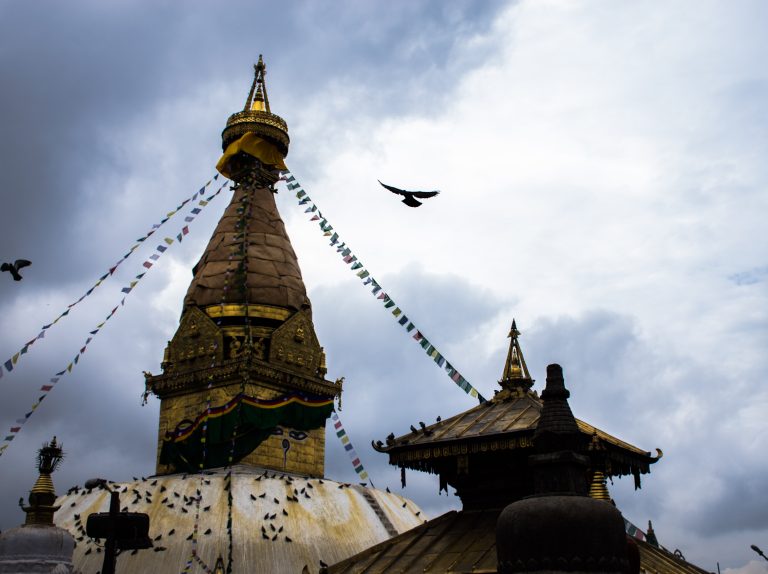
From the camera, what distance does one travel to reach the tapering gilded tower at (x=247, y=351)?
918 inches

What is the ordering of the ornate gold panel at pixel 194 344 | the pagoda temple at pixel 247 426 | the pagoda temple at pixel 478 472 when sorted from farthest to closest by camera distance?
the ornate gold panel at pixel 194 344 → the pagoda temple at pixel 247 426 → the pagoda temple at pixel 478 472

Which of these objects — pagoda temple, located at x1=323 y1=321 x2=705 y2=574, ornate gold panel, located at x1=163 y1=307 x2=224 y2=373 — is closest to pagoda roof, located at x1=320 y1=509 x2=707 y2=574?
pagoda temple, located at x1=323 y1=321 x2=705 y2=574

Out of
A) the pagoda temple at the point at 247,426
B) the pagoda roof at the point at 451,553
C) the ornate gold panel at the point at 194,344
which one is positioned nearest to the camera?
the pagoda roof at the point at 451,553

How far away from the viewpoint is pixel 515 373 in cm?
1425

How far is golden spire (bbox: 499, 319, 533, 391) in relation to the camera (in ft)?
46.6

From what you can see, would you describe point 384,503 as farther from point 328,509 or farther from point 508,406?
point 508,406

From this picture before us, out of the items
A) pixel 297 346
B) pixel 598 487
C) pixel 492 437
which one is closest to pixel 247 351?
pixel 297 346

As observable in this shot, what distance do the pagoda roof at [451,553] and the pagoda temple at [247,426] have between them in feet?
21.9

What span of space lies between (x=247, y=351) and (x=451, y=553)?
13.2 m

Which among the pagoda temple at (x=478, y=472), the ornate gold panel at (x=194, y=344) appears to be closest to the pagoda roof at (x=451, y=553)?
the pagoda temple at (x=478, y=472)

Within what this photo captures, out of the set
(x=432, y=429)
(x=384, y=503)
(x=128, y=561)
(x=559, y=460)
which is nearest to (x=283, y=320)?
(x=384, y=503)

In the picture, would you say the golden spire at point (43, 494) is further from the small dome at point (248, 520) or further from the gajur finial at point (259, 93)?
the gajur finial at point (259, 93)

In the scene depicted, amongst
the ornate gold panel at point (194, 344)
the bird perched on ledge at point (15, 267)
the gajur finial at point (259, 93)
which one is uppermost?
the gajur finial at point (259, 93)

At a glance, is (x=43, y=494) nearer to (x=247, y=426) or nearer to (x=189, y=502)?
(x=189, y=502)
